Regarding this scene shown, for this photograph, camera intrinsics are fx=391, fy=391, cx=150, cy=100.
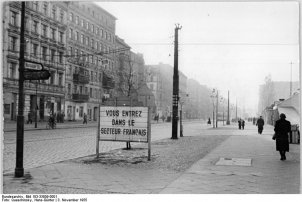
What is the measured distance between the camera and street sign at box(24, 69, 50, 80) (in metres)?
8.20

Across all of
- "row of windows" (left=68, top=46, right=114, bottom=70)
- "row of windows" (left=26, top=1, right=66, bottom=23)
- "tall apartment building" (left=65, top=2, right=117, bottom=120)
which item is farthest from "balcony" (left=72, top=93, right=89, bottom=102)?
"row of windows" (left=26, top=1, right=66, bottom=23)

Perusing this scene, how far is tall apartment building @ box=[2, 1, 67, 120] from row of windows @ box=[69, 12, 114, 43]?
4.14m

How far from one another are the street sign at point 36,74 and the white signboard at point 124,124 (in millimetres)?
4570

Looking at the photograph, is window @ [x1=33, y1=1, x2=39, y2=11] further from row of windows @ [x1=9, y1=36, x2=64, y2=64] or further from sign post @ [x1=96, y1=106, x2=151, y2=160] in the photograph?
sign post @ [x1=96, y1=106, x2=151, y2=160]

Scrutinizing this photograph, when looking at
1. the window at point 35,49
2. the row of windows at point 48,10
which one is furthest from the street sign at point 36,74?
the window at point 35,49

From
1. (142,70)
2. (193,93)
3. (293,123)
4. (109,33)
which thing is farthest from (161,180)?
(193,93)

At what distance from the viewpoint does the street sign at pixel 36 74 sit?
26.9 feet

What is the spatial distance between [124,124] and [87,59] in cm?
4943

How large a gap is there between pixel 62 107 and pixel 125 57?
23716mm

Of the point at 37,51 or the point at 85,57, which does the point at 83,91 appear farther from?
the point at 37,51

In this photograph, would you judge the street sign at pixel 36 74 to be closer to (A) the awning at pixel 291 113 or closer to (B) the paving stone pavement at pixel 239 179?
(B) the paving stone pavement at pixel 239 179

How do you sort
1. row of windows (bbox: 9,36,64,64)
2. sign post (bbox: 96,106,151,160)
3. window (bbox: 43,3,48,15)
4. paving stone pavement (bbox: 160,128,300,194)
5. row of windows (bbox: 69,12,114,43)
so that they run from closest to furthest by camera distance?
paving stone pavement (bbox: 160,128,300,194) → sign post (bbox: 96,106,151,160) → row of windows (bbox: 9,36,64,64) → window (bbox: 43,3,48,15) → row of windows (bbox: 69,12,114,43)

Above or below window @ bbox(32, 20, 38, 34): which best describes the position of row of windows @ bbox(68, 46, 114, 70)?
below

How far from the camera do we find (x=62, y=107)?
2067 inches
